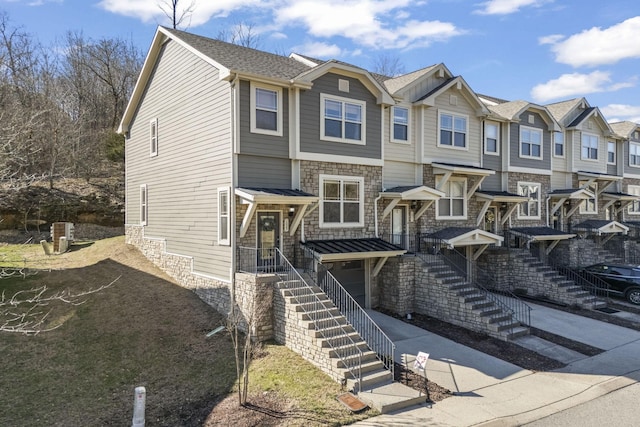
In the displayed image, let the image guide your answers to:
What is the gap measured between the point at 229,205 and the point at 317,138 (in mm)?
3986

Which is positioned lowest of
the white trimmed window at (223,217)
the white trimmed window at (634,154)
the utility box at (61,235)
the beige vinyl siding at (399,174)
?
the utility box at (61,235)

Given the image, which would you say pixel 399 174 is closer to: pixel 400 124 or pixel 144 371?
pixel 400 124

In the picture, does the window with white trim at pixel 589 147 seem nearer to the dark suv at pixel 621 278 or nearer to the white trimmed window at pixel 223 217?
the dark suv at pixel 621 278

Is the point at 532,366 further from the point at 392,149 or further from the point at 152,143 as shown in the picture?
the point at 152,143

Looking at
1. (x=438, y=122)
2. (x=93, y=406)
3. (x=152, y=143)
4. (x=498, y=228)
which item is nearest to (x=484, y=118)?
(x=438, y=122)

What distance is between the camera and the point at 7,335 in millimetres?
11828

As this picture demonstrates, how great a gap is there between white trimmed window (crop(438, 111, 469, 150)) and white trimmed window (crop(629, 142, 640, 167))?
17671 mm

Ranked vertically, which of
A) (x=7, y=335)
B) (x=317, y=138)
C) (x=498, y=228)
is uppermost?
(x=317, y=138)

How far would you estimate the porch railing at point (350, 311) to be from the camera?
480 inches

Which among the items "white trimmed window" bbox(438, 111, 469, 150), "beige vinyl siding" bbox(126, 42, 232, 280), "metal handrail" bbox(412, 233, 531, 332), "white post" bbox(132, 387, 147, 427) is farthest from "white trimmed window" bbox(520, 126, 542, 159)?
"white post" bbox(132, 387, 147, 427)

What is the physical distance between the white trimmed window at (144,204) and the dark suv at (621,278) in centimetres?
2172

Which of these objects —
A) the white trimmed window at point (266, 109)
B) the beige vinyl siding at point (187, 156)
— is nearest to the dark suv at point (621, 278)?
the white trimmed window at point (266, 109)

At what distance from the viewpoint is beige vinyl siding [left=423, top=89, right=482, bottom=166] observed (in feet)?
60.8

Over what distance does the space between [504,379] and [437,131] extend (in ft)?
37.0
